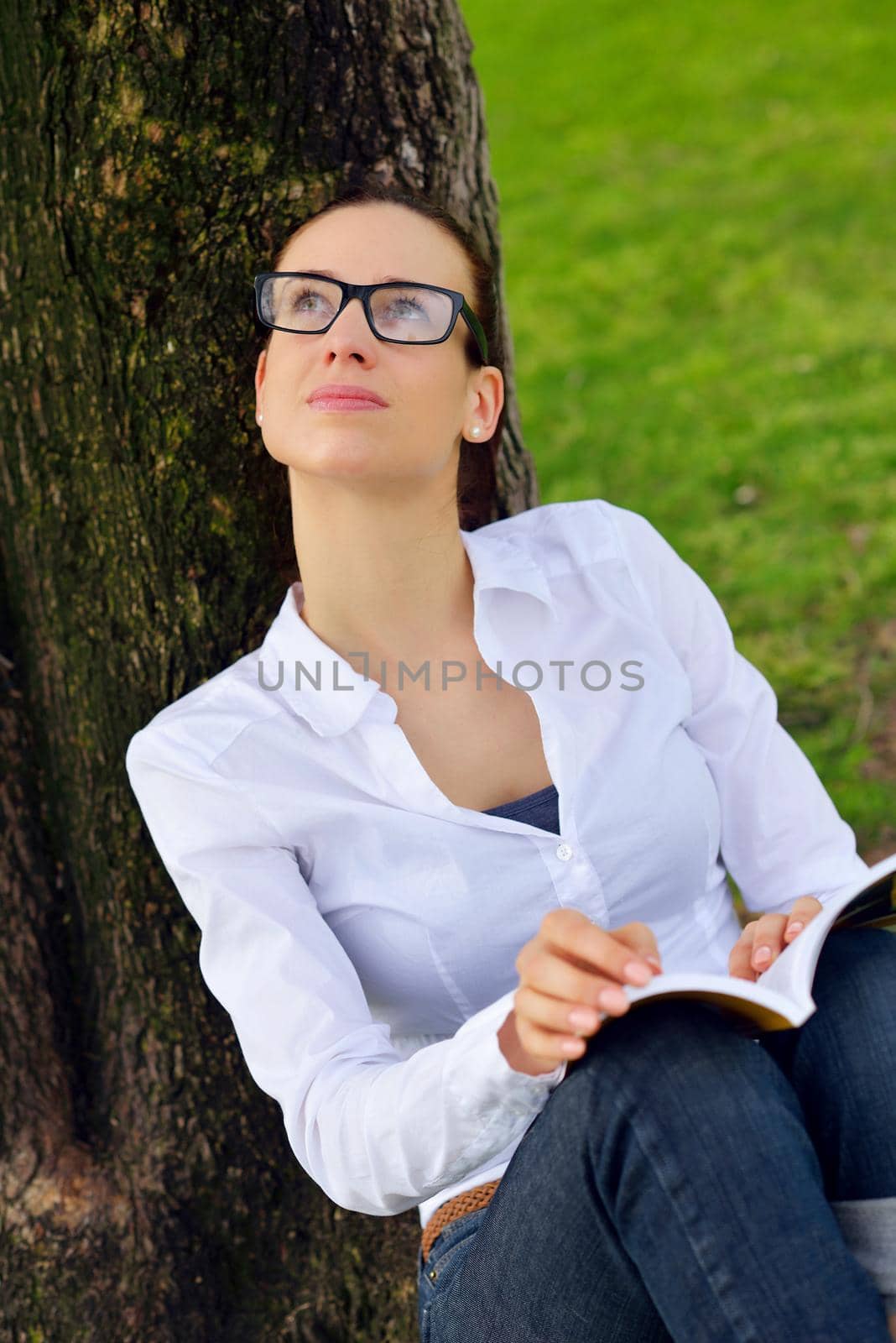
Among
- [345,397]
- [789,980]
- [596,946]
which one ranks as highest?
[345,397]

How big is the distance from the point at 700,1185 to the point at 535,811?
2.69ft

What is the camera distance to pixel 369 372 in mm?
2432

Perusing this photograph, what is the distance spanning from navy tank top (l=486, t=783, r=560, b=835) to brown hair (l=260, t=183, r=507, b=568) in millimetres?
671

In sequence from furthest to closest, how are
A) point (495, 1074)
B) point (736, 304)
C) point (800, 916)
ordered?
point (736, 304) → point (800, 916) → point (495, 1074)

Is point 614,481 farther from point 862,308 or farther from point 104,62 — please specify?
point 104,62

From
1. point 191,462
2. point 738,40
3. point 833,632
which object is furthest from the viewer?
point 738,40

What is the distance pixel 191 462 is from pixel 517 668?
827 mm

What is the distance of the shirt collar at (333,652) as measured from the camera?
2.42 meters

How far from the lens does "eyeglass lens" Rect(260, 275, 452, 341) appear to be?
2.50 m

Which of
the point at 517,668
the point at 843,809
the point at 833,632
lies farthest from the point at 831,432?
the point at 517,668

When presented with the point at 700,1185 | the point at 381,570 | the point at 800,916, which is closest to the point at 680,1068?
the point at 700,1185

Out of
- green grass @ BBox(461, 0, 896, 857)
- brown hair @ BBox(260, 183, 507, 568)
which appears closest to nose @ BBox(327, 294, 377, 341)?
brown hair @ BBox(260, 183, 507, 568)

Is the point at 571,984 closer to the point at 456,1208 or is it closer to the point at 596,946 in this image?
the point at 596,946

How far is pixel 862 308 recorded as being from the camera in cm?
703
